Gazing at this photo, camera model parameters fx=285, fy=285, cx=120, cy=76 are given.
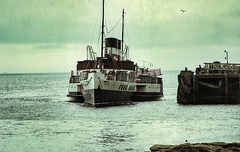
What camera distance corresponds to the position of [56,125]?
27.1 m

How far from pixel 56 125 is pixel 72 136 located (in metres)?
6.09

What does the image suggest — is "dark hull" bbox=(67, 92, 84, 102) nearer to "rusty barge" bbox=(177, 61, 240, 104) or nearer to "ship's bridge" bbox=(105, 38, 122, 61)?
"ship's bridge" bbox=(105, 38, 122, 61)

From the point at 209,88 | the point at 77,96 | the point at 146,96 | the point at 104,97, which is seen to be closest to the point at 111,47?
the point at 77,96

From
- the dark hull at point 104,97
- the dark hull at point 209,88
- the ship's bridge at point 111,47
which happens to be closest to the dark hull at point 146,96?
the ship's bridge at point 111,47

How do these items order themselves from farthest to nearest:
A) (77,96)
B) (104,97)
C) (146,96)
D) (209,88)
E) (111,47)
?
(146,96) → (77,96) → (111,47) → (209,88) → (104,97)

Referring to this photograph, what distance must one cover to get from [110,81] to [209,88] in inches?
585

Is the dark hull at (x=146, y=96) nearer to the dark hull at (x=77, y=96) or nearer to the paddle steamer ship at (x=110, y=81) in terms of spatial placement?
the paddle steamer ship at (x=110, y=81)

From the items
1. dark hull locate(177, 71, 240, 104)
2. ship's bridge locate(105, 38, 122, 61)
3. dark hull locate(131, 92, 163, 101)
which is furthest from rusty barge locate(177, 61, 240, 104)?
ship's bridge locate(105, 38, 122, 61)

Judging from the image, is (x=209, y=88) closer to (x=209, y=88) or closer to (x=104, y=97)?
(x=209, y=88)

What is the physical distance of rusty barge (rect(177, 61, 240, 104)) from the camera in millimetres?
40625

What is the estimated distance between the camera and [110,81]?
42.7 metres

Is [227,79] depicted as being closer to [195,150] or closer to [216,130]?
[216,130]

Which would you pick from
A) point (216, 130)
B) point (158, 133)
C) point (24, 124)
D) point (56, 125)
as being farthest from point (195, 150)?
point (24, 124)

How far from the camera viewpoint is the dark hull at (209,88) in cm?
Answer: 4072
